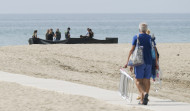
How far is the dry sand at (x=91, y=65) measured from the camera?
58.7ft

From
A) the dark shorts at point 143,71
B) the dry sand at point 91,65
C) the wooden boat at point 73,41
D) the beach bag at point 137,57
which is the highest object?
the beach bag at point 137,57

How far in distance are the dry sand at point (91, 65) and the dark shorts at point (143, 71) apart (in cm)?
236

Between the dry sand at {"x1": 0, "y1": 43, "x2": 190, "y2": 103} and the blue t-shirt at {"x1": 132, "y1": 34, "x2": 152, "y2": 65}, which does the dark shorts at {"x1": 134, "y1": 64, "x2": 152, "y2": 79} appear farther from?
the dry sand at {"x1": 0, "y1": 43, "x2": 190, "y2": 103}

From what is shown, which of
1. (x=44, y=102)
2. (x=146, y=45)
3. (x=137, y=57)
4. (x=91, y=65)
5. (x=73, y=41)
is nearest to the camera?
(x=137, y=57)

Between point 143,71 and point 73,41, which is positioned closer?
point 143,71

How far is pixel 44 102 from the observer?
11.8 m

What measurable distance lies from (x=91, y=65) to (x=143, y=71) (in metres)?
12.1

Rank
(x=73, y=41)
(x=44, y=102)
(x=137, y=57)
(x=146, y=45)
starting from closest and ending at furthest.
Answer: (x=137, y=57) < (x=146, y=45) < (x=44, y=102) < (x=73, y=41)

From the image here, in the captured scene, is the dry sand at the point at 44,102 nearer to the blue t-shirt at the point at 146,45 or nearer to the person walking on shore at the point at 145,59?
the person walking on shore at the point at 145,59

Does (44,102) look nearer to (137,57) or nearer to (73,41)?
(137,57)

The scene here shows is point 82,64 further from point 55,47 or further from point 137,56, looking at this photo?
point 137,56

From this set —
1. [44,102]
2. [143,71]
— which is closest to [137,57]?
[143,71]

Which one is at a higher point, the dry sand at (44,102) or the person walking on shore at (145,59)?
the person walking on shore at (145,59)

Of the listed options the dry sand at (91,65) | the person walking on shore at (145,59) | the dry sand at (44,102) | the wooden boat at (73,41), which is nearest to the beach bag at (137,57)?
the person walking on shore at (145,59)
